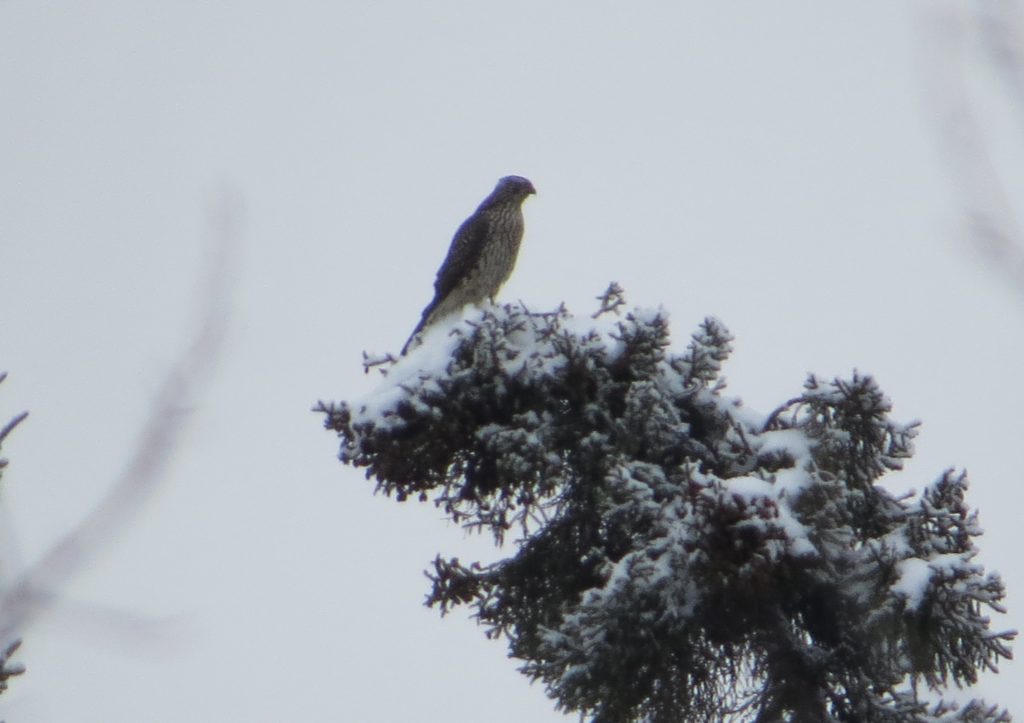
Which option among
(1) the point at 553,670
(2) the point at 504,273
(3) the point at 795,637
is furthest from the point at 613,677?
(2) the point at 504,273

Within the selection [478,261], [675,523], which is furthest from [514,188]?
[675,523]

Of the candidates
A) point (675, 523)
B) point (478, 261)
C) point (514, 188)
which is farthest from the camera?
point (514, 188)

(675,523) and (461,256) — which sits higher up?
(461,256)

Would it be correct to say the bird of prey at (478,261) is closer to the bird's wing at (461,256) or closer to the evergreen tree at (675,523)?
the bird's wing at (461,256)

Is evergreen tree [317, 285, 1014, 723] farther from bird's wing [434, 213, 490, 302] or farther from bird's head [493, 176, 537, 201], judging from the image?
bird's head [493, 176, 537, 201]

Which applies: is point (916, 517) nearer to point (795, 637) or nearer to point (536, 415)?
point (795, 637)

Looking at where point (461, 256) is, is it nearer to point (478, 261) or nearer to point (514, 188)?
point (478, 261)
